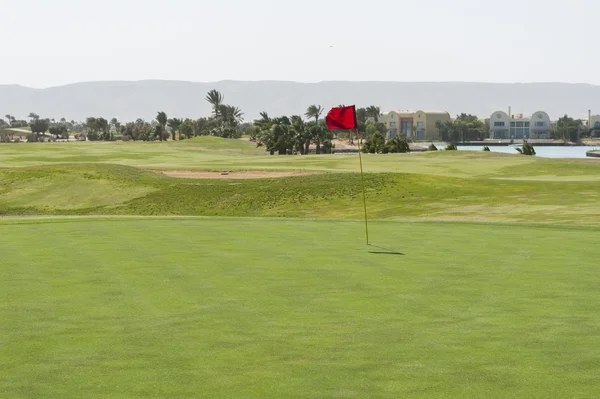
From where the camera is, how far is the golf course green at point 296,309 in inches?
360

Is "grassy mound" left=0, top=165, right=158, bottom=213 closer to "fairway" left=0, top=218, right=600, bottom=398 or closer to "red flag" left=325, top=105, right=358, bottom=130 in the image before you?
"red flag" left=325, top=105, right=358, bottom=130

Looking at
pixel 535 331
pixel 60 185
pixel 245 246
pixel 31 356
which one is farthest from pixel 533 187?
pixel 31 356

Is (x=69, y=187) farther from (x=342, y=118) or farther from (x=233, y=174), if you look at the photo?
(x=342, y=118)

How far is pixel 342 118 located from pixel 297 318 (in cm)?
1061

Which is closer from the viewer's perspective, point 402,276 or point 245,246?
point 402,276

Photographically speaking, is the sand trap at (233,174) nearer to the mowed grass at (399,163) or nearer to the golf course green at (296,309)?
the mowed grass at (399,163)

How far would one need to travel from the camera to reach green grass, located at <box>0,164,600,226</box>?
1697 inches

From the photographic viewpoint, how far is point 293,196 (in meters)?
→ 50.4

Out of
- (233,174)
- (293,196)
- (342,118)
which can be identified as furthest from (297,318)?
(233,174)

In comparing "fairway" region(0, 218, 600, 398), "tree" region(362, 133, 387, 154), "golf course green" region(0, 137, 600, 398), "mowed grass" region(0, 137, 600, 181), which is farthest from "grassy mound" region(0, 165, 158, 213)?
"tree" region(362, 133, 387, 154)

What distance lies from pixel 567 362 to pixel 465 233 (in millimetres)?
12907

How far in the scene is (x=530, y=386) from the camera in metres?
8.86

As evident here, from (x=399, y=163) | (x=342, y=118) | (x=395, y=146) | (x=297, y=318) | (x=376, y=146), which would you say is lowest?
(x=399, y=163)

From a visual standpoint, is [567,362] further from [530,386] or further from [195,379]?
[195,379]
